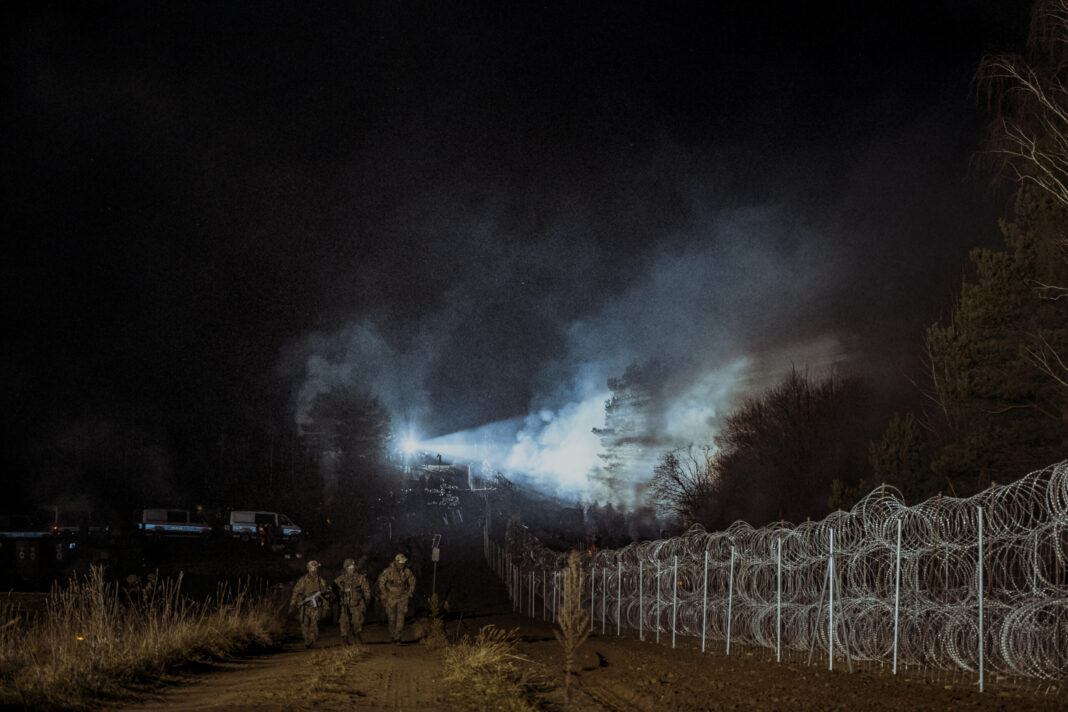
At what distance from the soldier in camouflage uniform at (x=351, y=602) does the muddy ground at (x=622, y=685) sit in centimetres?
126

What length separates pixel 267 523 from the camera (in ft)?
171

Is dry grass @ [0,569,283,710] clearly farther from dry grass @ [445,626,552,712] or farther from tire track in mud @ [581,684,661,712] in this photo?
tire track in mud @ [581,684,661,712]

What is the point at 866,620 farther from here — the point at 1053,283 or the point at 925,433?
the point at 925,433

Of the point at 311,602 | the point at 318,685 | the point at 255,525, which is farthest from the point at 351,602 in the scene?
the point at 255,525

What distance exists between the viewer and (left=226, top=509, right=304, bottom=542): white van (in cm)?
5112

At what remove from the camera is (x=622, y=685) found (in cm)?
1188

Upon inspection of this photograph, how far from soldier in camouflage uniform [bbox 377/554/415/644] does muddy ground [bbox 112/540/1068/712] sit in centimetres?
188

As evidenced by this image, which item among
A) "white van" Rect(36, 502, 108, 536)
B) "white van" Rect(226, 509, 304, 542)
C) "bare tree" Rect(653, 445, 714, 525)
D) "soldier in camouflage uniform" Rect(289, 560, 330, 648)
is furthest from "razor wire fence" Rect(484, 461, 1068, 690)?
"white van" Rect(226, 509, 304, 542)

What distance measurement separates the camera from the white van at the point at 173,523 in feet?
163

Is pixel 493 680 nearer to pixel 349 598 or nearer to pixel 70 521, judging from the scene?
pixel 349 598

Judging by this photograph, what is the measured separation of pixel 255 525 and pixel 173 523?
4312mm

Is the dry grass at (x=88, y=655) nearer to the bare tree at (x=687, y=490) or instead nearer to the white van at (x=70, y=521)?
the white van at (x=70, y=521)

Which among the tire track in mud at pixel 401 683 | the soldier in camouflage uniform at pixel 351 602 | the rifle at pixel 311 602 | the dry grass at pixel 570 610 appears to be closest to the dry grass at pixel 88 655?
the rifle at pixel 311 602

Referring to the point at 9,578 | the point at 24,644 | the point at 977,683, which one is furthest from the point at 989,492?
the point at 9,578
